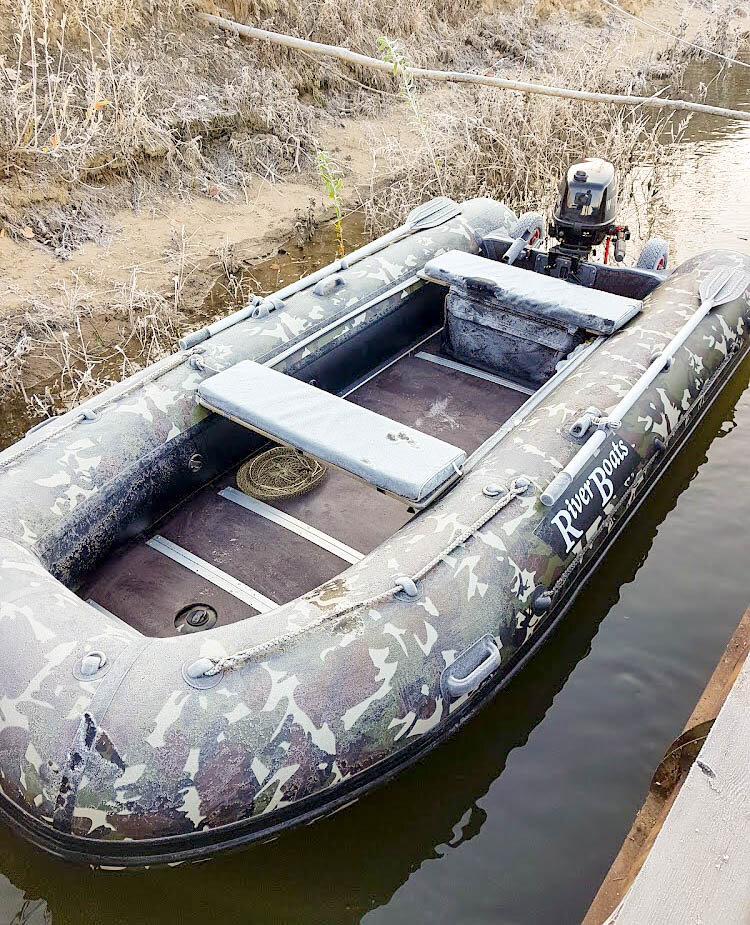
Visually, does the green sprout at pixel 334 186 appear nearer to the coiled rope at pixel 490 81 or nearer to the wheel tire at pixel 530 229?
the coiled rope at pixel 490 81

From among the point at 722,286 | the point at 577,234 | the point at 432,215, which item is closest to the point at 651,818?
the point at 722,286

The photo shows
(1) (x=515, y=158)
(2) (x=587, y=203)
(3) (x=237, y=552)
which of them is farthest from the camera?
(1) (x=515, y=158)

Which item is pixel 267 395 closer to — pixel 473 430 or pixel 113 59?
pixel 473 430

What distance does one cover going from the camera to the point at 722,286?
357cm

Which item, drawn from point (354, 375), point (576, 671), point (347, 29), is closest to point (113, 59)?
point (347, 29)

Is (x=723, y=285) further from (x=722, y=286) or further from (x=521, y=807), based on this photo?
(x=521, y=807)

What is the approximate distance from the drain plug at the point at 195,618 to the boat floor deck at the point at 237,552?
19mm

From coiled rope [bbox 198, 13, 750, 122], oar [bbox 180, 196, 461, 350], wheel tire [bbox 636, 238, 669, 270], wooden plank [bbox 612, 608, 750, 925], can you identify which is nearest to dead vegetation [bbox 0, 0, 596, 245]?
coiled rope [bbox 198, 13, 750, 122]

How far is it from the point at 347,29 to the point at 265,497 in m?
6.45

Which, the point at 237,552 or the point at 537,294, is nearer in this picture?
the point at 237,552

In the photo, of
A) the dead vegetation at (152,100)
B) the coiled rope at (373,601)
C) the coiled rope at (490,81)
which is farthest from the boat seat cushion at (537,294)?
the dead vegetation at (152,100)

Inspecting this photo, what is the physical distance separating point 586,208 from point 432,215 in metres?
0.96

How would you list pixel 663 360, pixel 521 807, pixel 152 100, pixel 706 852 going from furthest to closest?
1. pixel 152 100
2. pixel 663 360
3. pixel 521 807
4. pixel 706 852

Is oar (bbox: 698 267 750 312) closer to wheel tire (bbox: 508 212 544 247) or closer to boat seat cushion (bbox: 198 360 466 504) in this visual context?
wheel tire (bbox: 508 212 544 247)
